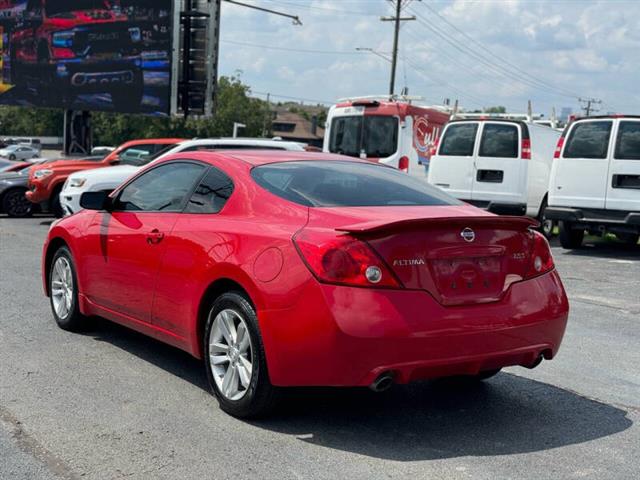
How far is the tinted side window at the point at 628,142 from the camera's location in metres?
12.9

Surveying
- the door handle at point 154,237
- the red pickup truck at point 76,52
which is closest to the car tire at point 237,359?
the door handle at point 154,237

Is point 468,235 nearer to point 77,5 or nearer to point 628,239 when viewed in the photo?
point 628,239

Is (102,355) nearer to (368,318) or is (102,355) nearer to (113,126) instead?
(368,318)

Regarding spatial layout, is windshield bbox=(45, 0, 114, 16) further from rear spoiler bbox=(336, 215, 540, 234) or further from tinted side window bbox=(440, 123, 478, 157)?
rear spoiler bbox=(336, 215, 540, 234)

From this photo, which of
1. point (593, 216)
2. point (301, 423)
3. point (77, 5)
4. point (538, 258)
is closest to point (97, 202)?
point (301, 423)

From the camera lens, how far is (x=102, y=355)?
6.14m

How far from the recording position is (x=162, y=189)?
5.84 metres

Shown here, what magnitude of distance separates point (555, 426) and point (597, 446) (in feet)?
1.11

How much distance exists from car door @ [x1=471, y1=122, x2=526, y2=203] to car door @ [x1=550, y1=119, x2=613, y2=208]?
1.34 meters

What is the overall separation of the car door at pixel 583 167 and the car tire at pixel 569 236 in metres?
0.66

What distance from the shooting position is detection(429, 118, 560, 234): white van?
14969 mm

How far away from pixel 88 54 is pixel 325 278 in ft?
96.0

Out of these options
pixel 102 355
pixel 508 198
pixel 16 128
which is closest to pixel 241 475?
pixel 102 355

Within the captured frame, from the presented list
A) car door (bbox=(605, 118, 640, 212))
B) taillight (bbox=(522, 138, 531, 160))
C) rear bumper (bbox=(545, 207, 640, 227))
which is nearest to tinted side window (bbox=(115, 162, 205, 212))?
rear bumper (bbox=(545, 207, 640, 227))
